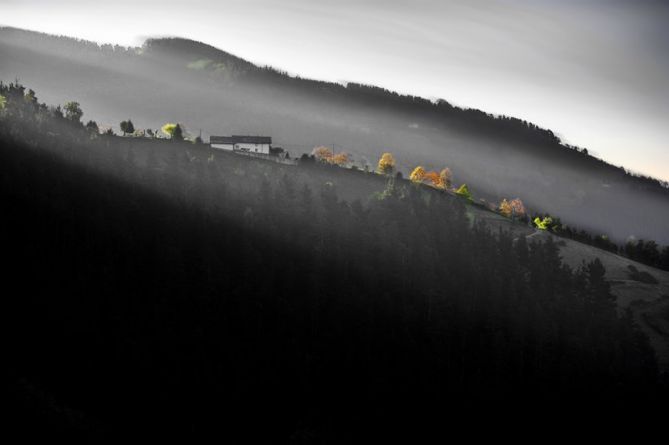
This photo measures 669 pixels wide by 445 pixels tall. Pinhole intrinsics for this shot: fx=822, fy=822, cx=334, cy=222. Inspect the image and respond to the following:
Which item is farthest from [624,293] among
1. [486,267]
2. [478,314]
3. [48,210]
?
[48,210]

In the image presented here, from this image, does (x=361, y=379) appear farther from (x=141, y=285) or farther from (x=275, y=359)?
(x=141, y=285)

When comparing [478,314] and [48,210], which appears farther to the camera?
[478,314]

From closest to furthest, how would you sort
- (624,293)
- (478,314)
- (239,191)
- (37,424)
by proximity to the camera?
(37,424)
(478,314)
(239,191)
(624,293)

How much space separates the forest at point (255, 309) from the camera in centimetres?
11900

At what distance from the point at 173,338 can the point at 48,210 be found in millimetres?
34290

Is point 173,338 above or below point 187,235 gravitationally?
below

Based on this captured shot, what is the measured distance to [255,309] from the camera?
138 metres

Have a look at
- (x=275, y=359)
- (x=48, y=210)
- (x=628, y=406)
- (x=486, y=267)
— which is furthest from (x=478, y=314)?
(x=48, y=210)

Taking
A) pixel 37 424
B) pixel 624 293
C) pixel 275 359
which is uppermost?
pixel 624 293

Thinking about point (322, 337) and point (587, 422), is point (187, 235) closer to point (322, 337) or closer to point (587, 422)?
point (322, 337)

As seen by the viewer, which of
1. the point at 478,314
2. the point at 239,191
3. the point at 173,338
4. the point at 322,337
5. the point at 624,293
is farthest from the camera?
the point at 624,293

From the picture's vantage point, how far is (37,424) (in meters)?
108

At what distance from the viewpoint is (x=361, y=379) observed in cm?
13275

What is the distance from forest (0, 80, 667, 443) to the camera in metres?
119
